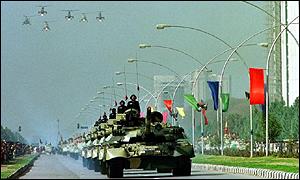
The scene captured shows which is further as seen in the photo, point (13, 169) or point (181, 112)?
point (181, 112)

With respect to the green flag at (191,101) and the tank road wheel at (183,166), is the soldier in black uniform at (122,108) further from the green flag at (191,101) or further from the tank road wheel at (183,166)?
the green flag at (191,101)

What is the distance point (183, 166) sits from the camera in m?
41.6

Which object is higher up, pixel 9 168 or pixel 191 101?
pixel 191 101

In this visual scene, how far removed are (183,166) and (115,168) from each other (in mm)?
2842

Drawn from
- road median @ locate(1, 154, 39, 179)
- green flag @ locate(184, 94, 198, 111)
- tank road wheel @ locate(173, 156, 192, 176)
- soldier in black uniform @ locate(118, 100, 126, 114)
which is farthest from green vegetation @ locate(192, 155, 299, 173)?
green flag @ locate(184, 94, 198, 111)

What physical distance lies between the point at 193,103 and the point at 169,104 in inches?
563

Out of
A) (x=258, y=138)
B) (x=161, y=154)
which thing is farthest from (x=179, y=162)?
(x=258, y=138)

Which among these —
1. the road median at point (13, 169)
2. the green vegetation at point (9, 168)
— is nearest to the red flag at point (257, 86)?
the road median at point (13, 169)

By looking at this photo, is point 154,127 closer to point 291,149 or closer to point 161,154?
point 161,154

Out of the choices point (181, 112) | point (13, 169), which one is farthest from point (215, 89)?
point (13, 169)

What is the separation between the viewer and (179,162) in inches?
1636

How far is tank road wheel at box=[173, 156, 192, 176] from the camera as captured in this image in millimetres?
41438

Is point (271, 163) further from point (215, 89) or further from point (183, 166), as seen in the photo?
point (215, 89)

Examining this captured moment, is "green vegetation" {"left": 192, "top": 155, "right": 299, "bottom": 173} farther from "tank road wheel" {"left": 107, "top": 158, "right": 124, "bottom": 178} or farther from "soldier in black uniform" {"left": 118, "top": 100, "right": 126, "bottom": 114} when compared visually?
"tank road wheel" {"left": 107, "top": 158, "right": 124, "bottom": 178}
